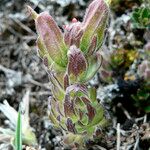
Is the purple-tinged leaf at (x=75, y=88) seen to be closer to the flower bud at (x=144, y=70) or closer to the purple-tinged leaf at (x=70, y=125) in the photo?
the purple-tinged leaf at (x=70, y=125)

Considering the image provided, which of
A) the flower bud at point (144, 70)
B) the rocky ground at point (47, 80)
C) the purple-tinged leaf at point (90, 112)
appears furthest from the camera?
the flower bud at point (144, 70)

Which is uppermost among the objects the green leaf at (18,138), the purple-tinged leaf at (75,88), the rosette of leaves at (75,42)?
the rosette of leaves at (75,42)

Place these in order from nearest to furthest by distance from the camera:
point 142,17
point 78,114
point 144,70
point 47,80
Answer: point 78,114, point 142,17, point 144,70, point 47,80

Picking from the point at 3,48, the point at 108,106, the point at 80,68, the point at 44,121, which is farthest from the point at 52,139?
the point at 3,48

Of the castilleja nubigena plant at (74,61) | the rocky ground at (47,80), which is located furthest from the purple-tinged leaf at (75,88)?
the rocky ground at (47,80)

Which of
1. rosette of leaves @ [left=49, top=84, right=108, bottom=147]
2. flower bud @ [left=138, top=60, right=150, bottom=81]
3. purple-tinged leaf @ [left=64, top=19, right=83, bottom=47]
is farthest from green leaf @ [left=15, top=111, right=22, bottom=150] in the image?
flower bud @ [left=138, top=60, right=150, bottom=81]

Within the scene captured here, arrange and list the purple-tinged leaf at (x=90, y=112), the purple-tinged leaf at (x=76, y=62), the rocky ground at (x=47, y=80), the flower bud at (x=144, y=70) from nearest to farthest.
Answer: the purple-tinged leaf at (x=76, y=62)
the purple-tinged leaf at (x=90, y=112)
the rocky ground at (x=47, y=80)
the flower bud at (x=144, y=70)

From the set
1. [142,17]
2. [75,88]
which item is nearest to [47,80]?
[142,17]

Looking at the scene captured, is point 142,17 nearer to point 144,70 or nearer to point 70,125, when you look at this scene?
point 144,70
